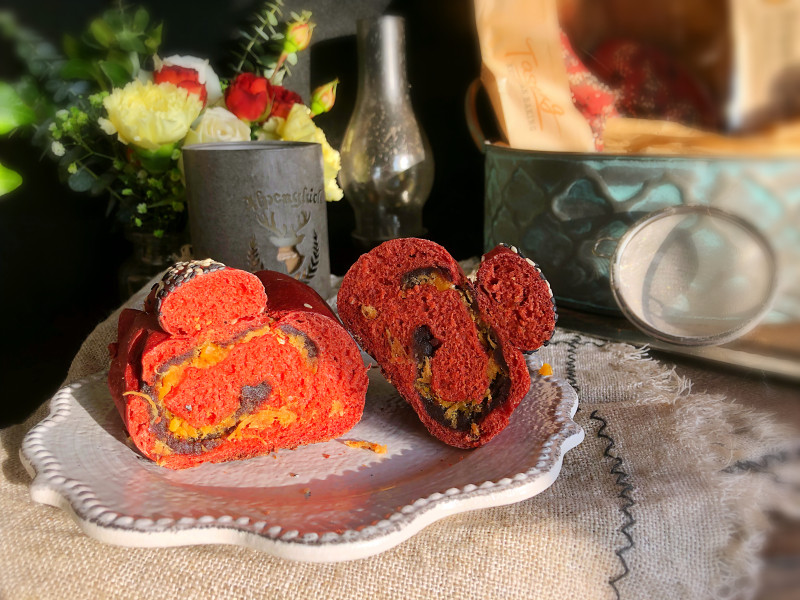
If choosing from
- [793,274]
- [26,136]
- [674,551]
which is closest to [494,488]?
[674,551]

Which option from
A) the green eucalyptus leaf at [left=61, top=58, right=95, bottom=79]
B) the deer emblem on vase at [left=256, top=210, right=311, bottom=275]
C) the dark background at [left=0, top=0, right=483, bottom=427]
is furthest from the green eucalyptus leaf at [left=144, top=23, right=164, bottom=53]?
the deer emblem on vase at [left=256, top=210, right=311, bottom=275]

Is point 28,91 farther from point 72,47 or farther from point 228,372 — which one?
point 228,372

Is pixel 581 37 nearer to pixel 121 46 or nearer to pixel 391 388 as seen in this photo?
pixel 391 388

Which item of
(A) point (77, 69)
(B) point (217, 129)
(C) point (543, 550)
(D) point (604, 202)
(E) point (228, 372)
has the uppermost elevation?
(A) point (77, 69)

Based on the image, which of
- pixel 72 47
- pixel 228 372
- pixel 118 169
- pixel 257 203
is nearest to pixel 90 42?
pixel 72 47

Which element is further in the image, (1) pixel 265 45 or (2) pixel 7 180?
(1) pixel 265 45

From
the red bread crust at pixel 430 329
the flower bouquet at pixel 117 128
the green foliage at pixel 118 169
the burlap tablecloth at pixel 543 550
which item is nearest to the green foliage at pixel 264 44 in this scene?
the flower bouquet at pixel 117 128

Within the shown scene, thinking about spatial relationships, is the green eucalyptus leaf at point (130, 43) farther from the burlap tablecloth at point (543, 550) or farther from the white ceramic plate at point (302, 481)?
the burlap tablecloth at point (543, 550)

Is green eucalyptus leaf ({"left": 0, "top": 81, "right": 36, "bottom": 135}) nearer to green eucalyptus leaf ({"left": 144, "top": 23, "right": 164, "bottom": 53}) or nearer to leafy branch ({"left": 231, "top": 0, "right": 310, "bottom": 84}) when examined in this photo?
green eucalyptus leaf ({"left": 144, "top": 23, "right": 164, "bottom": 53})
